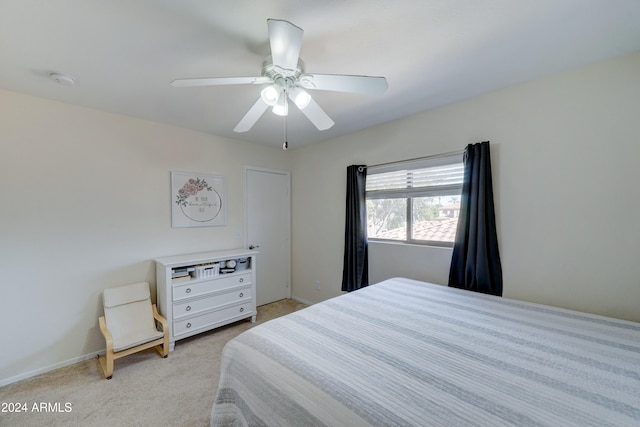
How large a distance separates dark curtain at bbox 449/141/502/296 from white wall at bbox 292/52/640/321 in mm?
82

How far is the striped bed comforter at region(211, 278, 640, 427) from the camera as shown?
870mm

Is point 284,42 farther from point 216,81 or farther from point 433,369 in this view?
point 433,369

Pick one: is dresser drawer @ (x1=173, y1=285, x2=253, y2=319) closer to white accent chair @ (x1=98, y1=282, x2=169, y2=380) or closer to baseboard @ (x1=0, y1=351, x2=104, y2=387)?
white accent chair @ (x1=98, y1=282, x2=169, y2=380)

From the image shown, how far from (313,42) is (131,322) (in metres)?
2.93

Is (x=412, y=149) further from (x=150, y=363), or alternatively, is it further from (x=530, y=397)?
(x=150, y=363)

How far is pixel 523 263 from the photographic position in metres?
2.02

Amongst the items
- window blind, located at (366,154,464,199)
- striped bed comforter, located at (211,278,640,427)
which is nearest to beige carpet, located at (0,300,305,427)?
striped bed comforter, located at (211,278,640,427)

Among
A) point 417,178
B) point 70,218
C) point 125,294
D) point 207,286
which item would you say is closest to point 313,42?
point 417,178

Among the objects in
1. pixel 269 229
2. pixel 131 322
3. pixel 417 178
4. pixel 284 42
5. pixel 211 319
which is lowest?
pixel 211 319

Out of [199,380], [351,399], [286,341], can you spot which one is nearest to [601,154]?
[351,399]

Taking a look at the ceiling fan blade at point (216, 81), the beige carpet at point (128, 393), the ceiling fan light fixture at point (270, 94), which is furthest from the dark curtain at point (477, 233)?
the beige carpet at point (128, 393)

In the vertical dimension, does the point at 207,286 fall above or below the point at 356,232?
below

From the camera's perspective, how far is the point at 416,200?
2697 mm

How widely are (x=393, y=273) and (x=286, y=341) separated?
179 centimetres
